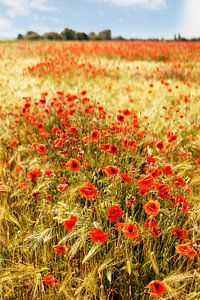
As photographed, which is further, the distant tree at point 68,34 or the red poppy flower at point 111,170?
the distant tree at point 68,34

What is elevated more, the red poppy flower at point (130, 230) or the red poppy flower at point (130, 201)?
the red poppy flower at point (130, 230)

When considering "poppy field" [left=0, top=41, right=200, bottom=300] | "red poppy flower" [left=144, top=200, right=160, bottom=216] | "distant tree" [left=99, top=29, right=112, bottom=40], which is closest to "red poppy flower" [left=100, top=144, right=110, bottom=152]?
"poppy field" [left=0, top=41, right=200, bottom=300]

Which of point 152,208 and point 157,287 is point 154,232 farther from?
point 157,287

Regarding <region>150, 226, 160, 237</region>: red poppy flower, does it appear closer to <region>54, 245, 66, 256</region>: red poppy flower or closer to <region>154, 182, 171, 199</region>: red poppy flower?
<region>154, 182, 171, 199</region>: red poppy flower

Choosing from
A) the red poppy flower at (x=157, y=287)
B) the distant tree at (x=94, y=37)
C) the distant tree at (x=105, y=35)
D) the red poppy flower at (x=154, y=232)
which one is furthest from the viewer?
the distant tree at (x=105, y=35)

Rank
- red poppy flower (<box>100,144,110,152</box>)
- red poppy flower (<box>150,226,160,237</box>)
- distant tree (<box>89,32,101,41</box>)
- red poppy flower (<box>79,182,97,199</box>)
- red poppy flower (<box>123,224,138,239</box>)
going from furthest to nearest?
distant tree (<box>89,32,101,41</box>)
red poppy flower (<box>100,144,110,152</box>)
red poppy flower (<box>150,226,160,237</box>)
red poppy flower (<box>79,182,97,199</box>)
red poppy flower (<box>123,224,138,239</box>)

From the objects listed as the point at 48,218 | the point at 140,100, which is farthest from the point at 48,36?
the point at 48,218

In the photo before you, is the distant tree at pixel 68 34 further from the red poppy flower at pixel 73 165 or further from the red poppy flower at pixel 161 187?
the red poppy flower at pixel 161 187

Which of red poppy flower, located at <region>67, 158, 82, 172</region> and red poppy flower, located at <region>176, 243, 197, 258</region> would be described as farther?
red poppy flower, located at <region>67, 158, 82, 172</region>

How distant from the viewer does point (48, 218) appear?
1.99 m

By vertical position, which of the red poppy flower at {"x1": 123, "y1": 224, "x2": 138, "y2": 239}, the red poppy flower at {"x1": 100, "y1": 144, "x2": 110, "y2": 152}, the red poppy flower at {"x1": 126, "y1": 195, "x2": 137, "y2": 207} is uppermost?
the red poppy flower at {"x1": 100, "y1": 144, "x2": 110, "y2": 152}

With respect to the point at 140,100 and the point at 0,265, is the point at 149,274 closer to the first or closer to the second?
the point at 0,265

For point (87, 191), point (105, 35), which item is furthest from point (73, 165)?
point (105, 35)

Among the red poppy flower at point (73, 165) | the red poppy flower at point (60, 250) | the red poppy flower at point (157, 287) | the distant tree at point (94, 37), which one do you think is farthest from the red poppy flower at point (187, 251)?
the distant tree at point (94, 37)
